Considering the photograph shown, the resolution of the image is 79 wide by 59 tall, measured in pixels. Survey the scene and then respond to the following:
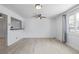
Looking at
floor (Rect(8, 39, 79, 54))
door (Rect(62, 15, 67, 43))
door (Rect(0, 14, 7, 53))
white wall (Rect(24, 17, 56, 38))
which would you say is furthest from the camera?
white wall (Rect(24, 17, 56, 38))

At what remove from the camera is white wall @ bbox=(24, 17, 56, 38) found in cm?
1109

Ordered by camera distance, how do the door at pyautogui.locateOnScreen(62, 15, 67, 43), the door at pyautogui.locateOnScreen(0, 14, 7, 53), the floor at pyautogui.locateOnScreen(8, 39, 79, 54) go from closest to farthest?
the floor at pyautogui.locateOnScreen(8, 39, 79, 54), the door at pyautogui.locateOnScreen(0, 14, 7, 53), the door at pyautogui.locateOnScreen(62, 15, 67, 43)

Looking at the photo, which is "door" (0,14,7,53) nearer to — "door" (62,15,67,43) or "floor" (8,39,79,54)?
"floor" (8,39,79,54)

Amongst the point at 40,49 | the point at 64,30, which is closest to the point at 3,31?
the point at 40,49

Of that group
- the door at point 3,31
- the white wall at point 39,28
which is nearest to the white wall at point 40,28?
the white wall at point 39,28

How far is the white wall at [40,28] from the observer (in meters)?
11.1

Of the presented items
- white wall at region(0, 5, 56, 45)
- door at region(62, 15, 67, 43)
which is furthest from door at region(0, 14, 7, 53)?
white wall at region(0, 5, 56, 45)

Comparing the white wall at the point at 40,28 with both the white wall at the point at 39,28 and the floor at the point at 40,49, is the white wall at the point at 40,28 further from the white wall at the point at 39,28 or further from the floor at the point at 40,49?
the floor at the point at 40,49

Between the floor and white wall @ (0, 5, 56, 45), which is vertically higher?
white wall @ (0, 5, 56, 45)

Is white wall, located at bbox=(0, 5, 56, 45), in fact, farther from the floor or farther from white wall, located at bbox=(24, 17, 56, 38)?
the floor

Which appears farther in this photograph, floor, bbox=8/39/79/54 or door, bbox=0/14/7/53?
door, bbox=0/14/7/53

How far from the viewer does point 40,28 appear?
1113 cm

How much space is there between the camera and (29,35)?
11086 millimetres
